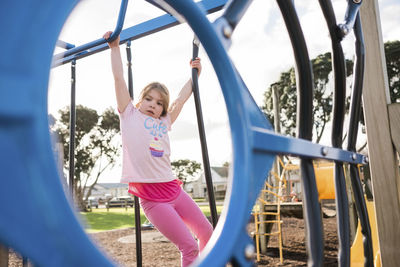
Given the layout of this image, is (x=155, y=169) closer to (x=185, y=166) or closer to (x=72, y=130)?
(x=72, y=130)

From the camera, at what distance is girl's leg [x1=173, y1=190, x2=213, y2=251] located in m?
1.40

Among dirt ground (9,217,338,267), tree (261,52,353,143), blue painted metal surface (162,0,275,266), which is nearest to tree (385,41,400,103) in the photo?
tree (261,52,353,143)

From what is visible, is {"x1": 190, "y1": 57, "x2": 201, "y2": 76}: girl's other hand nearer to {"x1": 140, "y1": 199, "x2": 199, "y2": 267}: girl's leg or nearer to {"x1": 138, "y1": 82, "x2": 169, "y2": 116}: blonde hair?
{"x1": 138, "y1": 82, "x2": 169, "y2": 116}: blonde hair

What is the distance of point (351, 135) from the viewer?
0.91 m

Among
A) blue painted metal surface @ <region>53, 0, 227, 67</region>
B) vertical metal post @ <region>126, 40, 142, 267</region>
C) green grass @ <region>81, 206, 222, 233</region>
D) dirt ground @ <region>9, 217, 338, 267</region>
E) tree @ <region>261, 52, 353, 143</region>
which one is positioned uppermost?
tree @ <region>261, 52, 353, 143</region>

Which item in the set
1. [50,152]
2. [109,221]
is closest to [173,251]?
[50,152]

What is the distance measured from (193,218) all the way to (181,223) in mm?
111

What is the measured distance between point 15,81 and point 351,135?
0.86 m

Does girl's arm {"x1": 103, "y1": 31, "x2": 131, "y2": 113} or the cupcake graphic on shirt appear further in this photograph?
the cupcake graphic on shirt

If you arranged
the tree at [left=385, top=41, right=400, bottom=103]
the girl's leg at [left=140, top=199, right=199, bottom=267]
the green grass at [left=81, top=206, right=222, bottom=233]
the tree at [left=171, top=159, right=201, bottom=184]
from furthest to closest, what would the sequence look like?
the tree at [left=171, top=159, right=201, bottom=184] → the tree at [left=385, top=41, right=400, bottom=103] → the green grass at [left=81, top=206, right=222, bottom=233] → the girl's leg at [left=140, top=199, right=199, bottom=267]

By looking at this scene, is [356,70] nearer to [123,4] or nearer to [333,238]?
A: [123,4]

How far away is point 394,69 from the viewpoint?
32.2 ft

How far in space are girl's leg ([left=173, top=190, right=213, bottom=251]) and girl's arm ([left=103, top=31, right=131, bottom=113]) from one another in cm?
47

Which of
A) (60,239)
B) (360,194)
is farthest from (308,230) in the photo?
(60,239)
